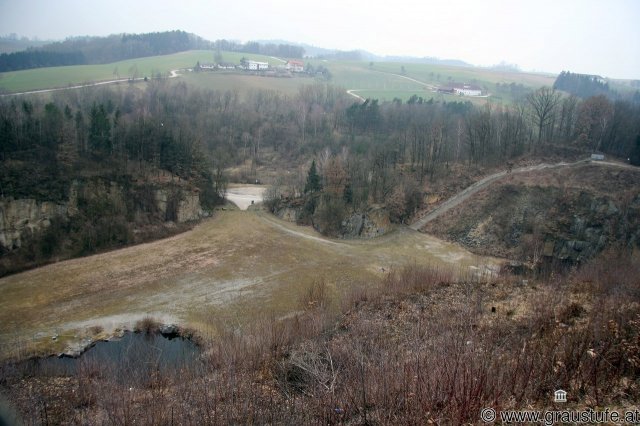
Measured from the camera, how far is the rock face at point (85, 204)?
144 feet

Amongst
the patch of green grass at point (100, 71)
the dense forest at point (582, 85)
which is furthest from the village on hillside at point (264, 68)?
the dense forest at point (582, 85)

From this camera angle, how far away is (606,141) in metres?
62.2

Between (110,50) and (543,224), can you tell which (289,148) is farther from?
(110,50)

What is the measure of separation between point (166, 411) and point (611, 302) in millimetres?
19402

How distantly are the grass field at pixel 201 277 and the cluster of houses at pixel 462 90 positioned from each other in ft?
310

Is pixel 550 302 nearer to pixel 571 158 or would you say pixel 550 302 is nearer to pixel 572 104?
pixel 571 158

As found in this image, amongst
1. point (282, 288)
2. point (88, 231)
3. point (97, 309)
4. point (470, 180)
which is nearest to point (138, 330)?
point (97, 309)

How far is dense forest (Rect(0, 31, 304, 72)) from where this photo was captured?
106m

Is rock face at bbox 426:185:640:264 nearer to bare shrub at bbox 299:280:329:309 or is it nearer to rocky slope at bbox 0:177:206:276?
bare shrub at bbox 299:280:329:309

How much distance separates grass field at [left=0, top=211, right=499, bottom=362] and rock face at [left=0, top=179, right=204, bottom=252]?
13.5ft

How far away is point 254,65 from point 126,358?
144 m

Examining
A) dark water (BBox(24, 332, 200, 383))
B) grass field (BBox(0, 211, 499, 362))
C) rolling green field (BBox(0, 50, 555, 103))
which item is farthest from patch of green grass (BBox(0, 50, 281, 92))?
dark water (BBox(24, 332, 200, 383))

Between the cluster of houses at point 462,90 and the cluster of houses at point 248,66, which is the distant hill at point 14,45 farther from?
the cluster of houses at point 462,90

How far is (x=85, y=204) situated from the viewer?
48.7 m
